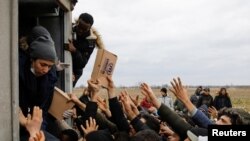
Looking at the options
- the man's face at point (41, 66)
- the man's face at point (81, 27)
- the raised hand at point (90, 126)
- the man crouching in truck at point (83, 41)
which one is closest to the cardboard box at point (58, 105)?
the raised hand at point (90, 126)

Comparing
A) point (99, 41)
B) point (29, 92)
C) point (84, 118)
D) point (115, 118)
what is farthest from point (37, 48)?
point (99, 41)

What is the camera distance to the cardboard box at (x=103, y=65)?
17.4ft

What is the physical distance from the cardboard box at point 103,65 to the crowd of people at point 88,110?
6 cm

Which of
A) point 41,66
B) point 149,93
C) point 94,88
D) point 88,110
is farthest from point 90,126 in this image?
point 41,66

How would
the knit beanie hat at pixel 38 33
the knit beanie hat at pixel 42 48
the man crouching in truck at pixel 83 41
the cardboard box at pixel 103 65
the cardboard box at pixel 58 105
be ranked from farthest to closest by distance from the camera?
the man crouching in truck at pixel 83 41 → the cardboard box at pixel 103 65 → the cardboard box at pixel 58 105 → the knit beanie hat at pixel 38 33 → the knit beanie hat at pixel 42 48

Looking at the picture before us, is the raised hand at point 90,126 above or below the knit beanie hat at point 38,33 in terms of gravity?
below

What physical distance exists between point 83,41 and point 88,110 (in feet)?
5.55

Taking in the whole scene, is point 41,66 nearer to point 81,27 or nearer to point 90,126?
point 90,126

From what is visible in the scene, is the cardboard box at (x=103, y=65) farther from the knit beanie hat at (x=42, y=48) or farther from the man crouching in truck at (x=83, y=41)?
the knit beanie hat at (x=42, y=48)

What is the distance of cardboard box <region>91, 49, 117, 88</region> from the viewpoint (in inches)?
209

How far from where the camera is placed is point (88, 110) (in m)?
4.99

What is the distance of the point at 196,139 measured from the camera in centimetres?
414

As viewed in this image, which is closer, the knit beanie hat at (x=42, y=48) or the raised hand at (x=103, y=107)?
the knit beanie hat at (x=42, y=48)

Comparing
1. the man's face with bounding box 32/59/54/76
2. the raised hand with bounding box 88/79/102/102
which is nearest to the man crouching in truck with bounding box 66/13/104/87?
the raised hand with bounding box 88/79/102/102
